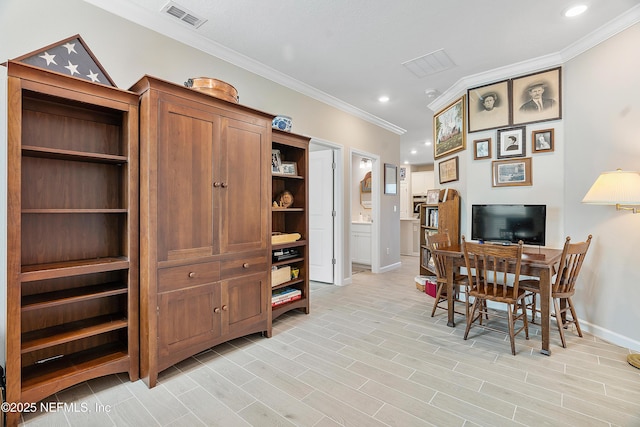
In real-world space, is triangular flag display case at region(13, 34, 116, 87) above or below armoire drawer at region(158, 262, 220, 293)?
above

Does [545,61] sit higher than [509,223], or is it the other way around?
[545,61]

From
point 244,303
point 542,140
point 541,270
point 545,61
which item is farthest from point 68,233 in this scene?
point 545,61

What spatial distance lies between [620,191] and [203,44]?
369 cm

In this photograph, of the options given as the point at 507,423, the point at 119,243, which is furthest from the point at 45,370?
the point at 507,423

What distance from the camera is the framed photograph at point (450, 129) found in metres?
3.93

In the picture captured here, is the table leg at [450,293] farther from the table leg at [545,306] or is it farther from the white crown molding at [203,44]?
the white crown molding at [203,44]

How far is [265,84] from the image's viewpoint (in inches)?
137

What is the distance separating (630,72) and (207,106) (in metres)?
3.53

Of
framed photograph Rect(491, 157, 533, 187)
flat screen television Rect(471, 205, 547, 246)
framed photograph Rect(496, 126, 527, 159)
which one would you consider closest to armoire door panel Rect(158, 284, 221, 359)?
flat screen television Rect(471, 205, 547, 246)

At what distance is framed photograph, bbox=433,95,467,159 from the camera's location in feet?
12.9

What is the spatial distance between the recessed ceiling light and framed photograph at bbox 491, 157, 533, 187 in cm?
138

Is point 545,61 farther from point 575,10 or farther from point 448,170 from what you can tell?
point 448,170

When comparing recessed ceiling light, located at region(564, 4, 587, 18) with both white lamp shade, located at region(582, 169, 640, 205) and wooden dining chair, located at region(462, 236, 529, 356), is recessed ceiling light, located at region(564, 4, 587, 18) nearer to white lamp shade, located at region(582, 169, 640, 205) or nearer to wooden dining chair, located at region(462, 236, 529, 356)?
white lamp shade, located at region(582, 169, 640, 205)

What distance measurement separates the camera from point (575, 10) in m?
2.45
